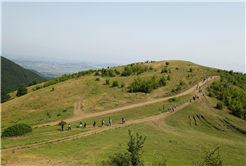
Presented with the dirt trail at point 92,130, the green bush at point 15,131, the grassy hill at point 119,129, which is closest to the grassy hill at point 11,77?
the grassy hill at point 119,129

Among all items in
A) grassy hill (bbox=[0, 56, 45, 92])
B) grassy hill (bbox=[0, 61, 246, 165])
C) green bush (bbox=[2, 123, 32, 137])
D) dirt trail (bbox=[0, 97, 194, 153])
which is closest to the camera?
grassy hill (bbox=[0, 61, 246, 165])

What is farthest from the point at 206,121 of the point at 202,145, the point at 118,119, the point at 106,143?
the point at 106,143

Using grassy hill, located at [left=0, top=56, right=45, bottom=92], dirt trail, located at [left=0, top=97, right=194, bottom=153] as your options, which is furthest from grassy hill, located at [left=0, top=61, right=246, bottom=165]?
grassy hill, located at [left=0, top=56, right=45, bottom=92]

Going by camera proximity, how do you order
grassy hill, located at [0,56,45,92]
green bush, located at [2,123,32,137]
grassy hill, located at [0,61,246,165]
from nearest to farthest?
grassy hill, located at [0,61,246,165], green bush, located at [2,123,32,137], grassy hill, located at [0,56,45,92]

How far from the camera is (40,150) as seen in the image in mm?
14984

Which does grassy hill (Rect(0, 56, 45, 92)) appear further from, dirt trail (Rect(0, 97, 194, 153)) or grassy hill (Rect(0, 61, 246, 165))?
dirt trail (Rect(0, 97, 194, 153))

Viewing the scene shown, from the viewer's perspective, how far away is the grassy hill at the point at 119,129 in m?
14.7

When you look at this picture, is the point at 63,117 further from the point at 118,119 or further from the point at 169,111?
the point at 169,111

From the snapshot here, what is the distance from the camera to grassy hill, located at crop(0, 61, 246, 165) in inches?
579

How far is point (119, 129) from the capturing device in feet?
79.6

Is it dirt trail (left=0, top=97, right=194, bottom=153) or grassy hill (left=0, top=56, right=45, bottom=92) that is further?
grassy hill (left=0, top=56, right=45, bottom=92)

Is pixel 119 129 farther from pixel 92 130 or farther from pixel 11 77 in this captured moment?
pixel 11 77

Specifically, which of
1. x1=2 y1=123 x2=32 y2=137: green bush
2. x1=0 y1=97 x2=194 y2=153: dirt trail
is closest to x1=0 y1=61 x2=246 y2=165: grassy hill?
x1=0 y1=97 x2=194 y2=153: dirt trail

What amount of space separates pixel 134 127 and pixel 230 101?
32.1 meters
